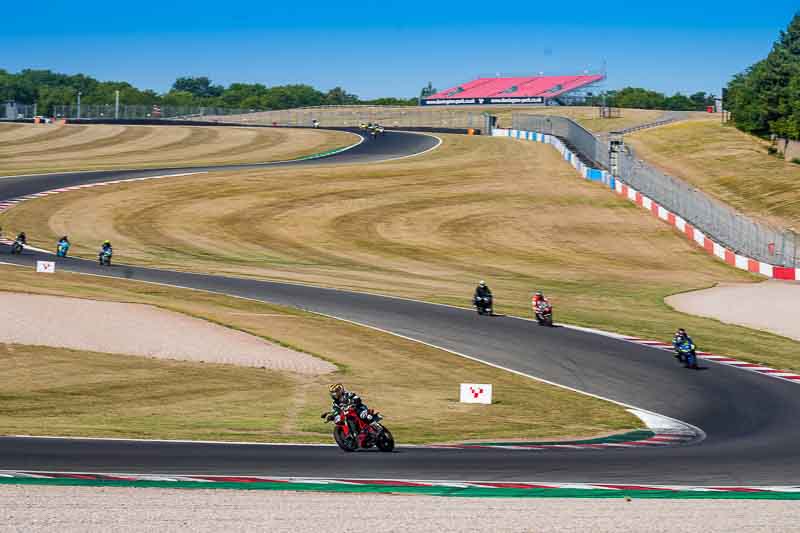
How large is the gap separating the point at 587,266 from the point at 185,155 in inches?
1903

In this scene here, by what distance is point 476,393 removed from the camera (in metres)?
25.0

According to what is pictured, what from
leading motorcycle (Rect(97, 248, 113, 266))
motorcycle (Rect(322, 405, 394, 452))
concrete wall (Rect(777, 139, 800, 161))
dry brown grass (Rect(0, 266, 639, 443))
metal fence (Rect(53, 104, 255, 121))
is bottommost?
dry brown grass (Rect(0, 266, 639, 443))

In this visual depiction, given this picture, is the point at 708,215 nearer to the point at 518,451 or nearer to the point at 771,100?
the point at 518,451

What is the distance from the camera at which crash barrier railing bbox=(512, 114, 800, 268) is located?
50.2 meters

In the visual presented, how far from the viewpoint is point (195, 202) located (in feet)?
214

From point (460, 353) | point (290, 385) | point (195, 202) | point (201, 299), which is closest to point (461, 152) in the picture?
point (195, 202)

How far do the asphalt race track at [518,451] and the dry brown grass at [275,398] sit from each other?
1.36m

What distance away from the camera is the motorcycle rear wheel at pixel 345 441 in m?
19.2

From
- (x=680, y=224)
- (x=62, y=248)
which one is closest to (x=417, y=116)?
(x=680, y=224)

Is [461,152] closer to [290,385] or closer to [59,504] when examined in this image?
[290,385]

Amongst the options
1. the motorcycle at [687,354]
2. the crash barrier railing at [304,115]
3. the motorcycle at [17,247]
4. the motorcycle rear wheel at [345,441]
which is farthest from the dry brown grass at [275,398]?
the crash barrier railing at [304,115]

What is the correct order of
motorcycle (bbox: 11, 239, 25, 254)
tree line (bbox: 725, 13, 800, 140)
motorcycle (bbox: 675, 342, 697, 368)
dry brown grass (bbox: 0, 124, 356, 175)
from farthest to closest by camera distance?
tree line (bbox: 725, 13, 800, 140) < dry brown grass (bbox: 0, 124, 356, 175) < motorcycle (bbox: 11, 239, 25, 254) < motorcycle (bbox: 675, 342, 697, 368)

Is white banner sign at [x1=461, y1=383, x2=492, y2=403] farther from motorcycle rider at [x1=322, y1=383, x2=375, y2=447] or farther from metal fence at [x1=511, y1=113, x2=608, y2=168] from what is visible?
metal fence at [x1=511, y1=113, x2=608, y2=168]

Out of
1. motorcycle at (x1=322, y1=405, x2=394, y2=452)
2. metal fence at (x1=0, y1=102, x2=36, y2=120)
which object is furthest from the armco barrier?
metal fence at (x1=0, y1=102, x2=36, y2=120)
